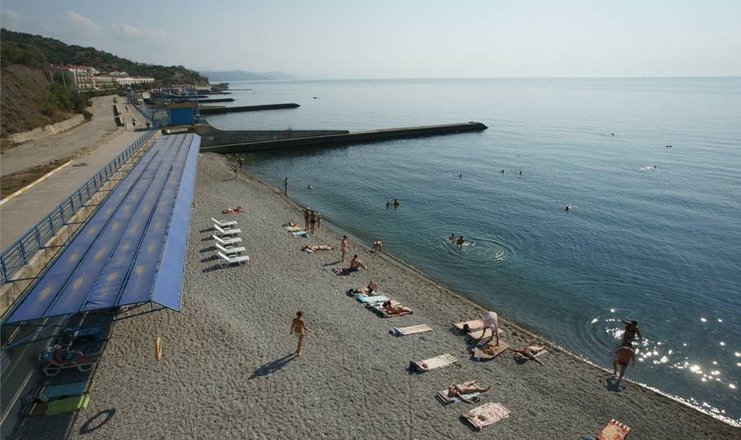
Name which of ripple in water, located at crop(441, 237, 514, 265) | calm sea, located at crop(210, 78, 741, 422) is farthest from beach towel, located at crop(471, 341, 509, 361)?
ripple in water, located at crop(441, 237, 514, 265)

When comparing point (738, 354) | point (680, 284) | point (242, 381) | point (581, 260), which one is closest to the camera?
point (242, 381)

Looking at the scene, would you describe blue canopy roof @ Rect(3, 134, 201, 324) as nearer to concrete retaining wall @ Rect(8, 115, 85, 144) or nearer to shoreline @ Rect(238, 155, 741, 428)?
shoreline @ Rect(238, 155, 741, 428)

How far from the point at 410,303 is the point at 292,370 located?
6.73m

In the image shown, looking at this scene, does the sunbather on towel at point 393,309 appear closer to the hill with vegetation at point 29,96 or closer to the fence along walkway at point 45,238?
the fence along walkway at point 45,238

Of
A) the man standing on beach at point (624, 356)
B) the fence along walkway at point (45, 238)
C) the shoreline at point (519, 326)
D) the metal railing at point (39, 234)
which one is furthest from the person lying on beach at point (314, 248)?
the man standing on beach at point (624, 356)

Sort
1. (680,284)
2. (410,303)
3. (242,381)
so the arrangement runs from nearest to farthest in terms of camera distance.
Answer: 1. (242,381)
2. (410,303)
3. (680,284)

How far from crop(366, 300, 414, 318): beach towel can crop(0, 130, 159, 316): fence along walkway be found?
35.7ft

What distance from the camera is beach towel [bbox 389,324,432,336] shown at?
14742mm

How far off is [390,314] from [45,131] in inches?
1908

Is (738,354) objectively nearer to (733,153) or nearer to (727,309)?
(727,309)

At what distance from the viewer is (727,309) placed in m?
19.3

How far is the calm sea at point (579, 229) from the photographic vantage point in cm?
1702

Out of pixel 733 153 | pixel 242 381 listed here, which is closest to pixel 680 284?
pixel 242 381

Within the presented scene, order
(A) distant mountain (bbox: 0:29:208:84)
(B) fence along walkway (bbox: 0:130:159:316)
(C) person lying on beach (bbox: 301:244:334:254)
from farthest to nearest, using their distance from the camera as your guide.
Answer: (A) distant mountain (bbox: 0:29:208:84) → (C) person lying on beach (bbox: 301:244:334:254) → (B) fence along walkway (bbox: 0:130:159:316)
